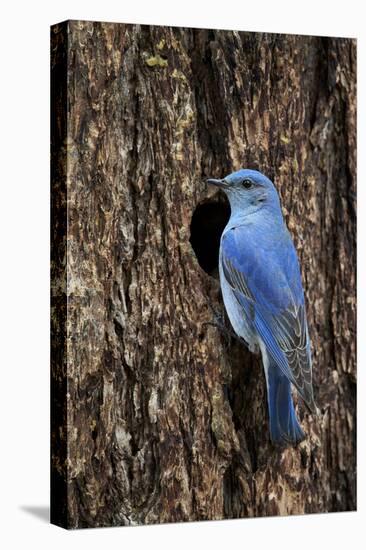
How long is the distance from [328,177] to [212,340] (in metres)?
1.26

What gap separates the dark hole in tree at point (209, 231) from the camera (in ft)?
24.6

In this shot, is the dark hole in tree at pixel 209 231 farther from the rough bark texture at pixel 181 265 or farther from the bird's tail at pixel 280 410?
the bird's tail at pixel 280 410

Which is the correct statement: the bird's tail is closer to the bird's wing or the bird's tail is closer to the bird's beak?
the bird's wing

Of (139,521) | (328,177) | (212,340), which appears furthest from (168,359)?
(328,177)

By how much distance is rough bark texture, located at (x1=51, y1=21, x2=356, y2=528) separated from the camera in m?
6.99

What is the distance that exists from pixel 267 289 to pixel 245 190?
583mm

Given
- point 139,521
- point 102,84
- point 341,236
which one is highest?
point 102,84

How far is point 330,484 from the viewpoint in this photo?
25.5ft

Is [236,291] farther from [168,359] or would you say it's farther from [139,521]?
[139,521]

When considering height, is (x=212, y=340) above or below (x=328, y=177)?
below

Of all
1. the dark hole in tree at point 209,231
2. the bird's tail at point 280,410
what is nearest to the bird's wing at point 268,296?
the bird's tail at point 280,410

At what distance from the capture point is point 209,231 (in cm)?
755

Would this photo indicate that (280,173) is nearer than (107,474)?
No

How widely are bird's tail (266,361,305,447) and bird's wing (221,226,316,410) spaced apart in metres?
0.11
